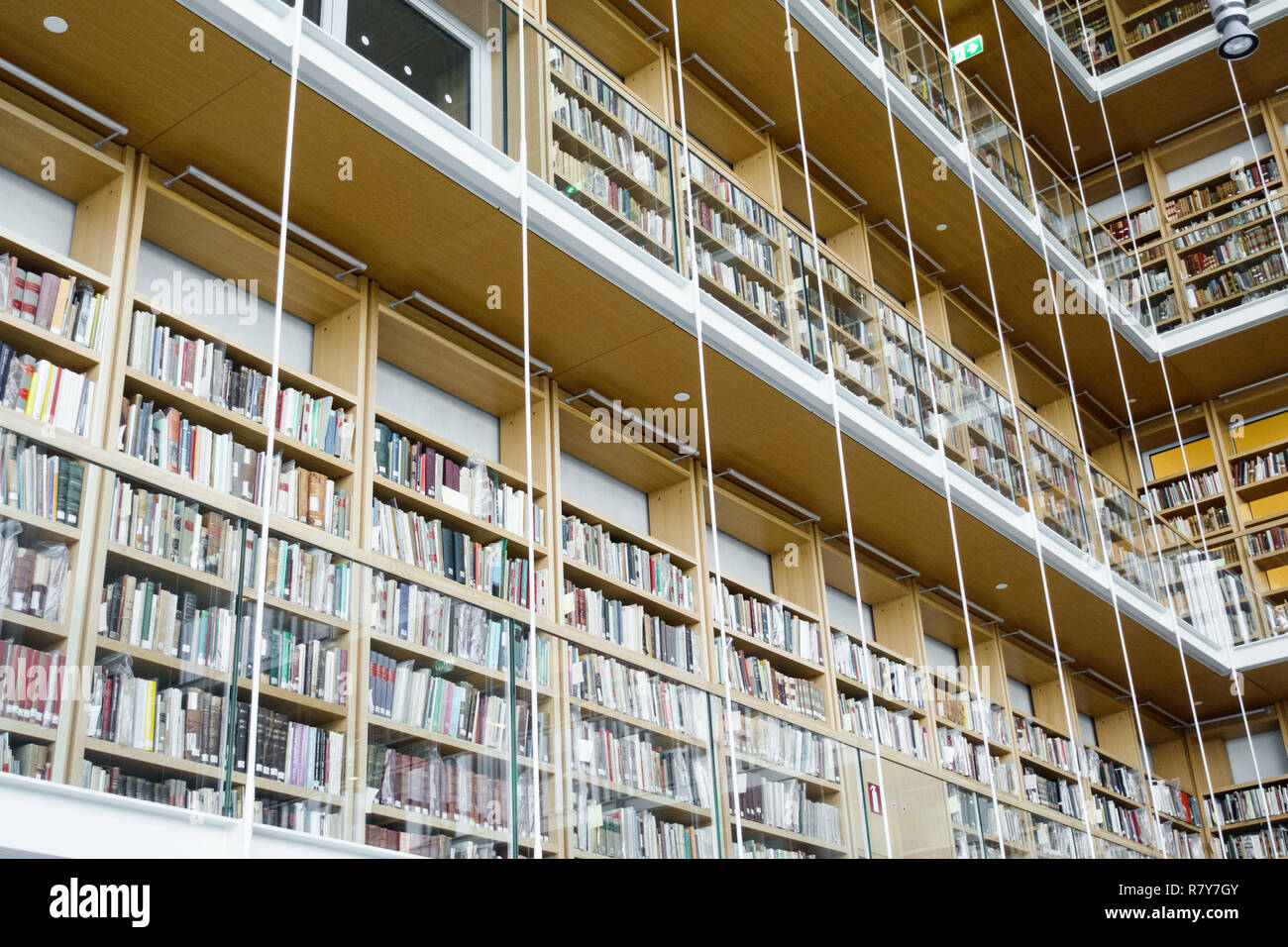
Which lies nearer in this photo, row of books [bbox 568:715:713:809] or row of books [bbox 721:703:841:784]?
row of books [bbox 568:715:713:809]

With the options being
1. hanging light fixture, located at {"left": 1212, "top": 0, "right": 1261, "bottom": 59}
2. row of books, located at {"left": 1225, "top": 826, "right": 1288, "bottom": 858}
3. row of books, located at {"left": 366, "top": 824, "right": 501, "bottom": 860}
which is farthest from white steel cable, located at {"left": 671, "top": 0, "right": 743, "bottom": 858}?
row of books, located at {"left": 1225, "top": 826, "right": 1288, "bottom": 858}

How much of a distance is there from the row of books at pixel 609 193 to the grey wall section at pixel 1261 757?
21.3 feet

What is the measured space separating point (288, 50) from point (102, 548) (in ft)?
6.19

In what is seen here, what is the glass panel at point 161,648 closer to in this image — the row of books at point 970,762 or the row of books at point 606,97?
the row of books at point 606,97

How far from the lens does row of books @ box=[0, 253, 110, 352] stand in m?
3.76

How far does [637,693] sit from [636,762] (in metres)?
0.22

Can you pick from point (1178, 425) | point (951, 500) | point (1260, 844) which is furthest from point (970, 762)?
point (1178, 425)

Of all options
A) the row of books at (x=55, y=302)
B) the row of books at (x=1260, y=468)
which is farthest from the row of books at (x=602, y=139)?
the row of books at (x=1260, y=468)

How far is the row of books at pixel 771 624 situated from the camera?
611cm

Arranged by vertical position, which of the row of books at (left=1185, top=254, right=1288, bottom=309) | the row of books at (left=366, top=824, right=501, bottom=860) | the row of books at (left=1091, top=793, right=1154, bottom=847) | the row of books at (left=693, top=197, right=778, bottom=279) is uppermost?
the row of books at (left=1185, top=254, right=1288, bottom=309)

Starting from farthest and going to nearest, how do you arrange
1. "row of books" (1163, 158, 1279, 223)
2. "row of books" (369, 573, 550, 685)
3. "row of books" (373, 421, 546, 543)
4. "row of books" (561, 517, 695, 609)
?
1. "row of books" (1163, 158, 1279, 223)
2. "row of books" (561, 517, 695, 609)
3. "row of books" (373, 421, 546, 543)
4. "row of books" (369, 573, 550, 685)

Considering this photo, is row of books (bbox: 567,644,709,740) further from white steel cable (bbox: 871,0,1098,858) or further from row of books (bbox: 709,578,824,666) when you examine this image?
white steel cable (bbox: 871,0,1098,858)

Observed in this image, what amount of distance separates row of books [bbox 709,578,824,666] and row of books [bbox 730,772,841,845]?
1.54 m

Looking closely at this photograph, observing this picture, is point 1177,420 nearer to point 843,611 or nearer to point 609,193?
point 843,611
